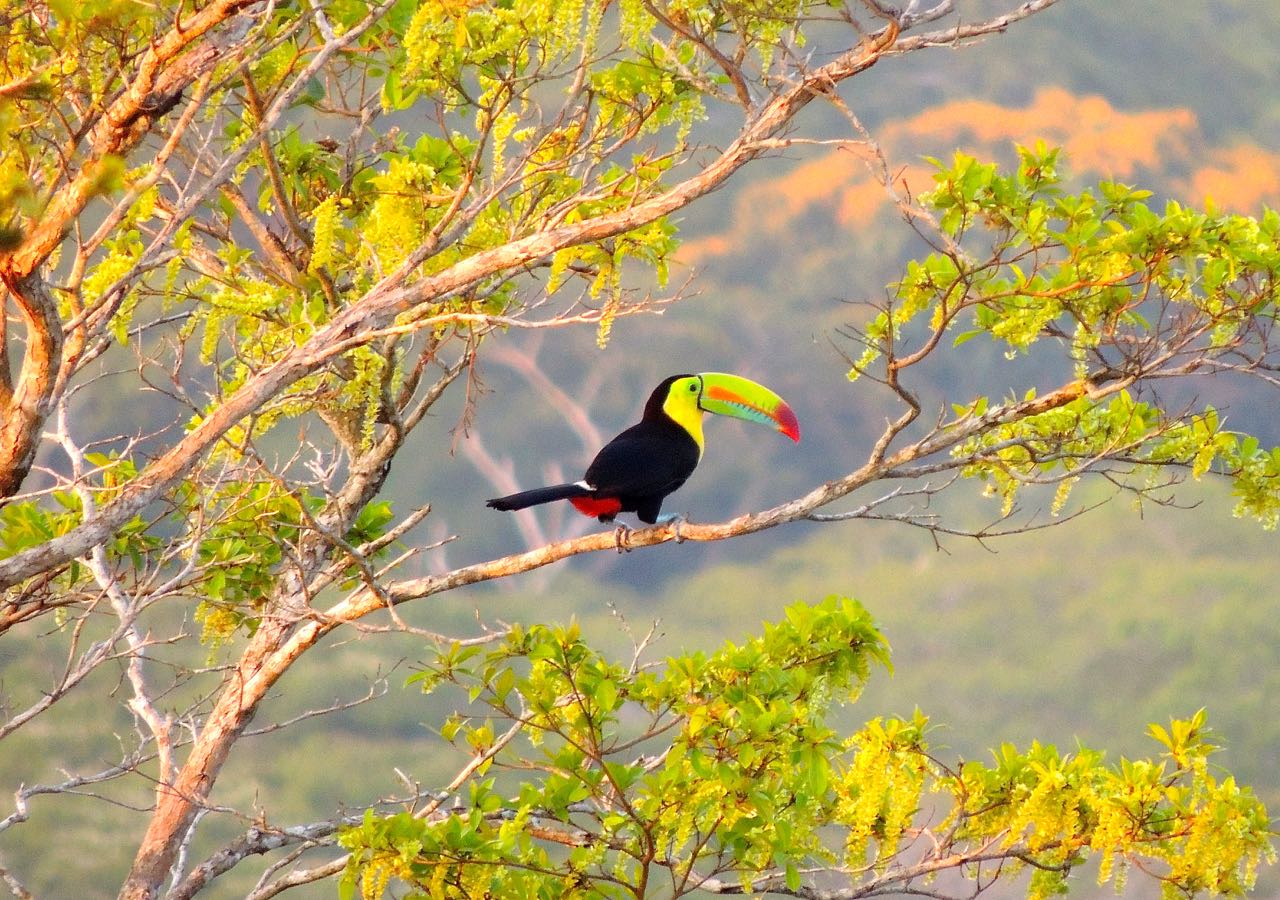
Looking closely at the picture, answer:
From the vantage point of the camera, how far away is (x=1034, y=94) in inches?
998

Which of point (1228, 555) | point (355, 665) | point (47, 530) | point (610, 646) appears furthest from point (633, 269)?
point (47, 530)

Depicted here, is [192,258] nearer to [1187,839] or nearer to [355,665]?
[1187,839]

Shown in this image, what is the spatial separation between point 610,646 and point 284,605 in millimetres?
14003

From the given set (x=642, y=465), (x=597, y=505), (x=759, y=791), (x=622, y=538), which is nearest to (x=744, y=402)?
(x=642, y=465)

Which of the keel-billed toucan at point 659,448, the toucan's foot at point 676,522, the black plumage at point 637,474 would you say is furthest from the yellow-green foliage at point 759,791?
the black plumage at point 637,474

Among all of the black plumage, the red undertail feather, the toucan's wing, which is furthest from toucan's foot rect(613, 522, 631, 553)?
the red undertail feather

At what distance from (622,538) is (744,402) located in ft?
6.63

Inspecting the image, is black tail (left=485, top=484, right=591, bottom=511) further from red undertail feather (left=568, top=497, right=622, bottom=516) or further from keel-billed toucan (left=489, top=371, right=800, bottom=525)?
red undertail feather (left=568, top=497, right=622, bottom=516)

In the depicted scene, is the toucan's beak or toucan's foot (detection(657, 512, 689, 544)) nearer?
toucan's foot (detection(657, 512, 689, 544))

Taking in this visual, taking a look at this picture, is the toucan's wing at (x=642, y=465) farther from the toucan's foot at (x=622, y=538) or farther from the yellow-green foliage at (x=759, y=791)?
the yellow-green foliage at (x=759, y=791)

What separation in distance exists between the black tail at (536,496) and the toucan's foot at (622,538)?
15.1 inches

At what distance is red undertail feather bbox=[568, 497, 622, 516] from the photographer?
689 cm

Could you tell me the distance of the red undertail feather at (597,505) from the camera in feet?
22.6

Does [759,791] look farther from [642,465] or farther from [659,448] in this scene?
[659,448]
